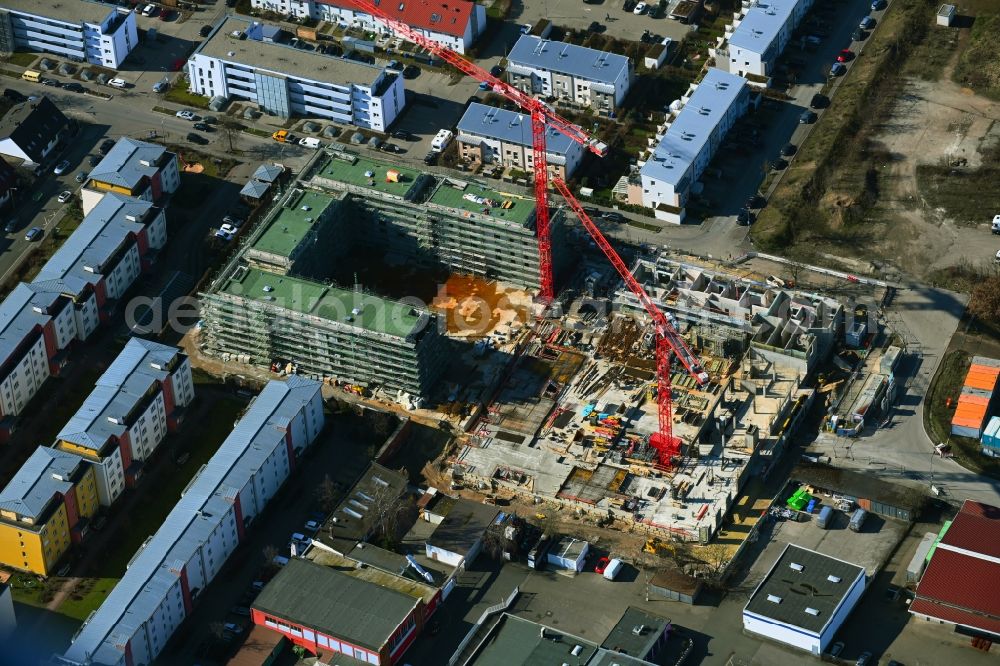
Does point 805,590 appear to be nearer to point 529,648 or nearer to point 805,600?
point 805,600

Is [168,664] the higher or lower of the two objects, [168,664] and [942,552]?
the lower

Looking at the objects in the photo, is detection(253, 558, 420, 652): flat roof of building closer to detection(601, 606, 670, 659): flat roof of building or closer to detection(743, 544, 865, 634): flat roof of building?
detection(601, 606, 670, 659): flat roof of building

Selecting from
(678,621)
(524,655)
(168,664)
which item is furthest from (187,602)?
(678,621)

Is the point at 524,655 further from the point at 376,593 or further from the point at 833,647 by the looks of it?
the point at 833,647

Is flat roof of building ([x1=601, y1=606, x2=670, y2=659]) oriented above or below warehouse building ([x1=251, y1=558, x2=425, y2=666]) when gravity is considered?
above

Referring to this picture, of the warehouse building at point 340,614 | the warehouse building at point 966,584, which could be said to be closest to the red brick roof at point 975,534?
the warehouse building at point 966,584

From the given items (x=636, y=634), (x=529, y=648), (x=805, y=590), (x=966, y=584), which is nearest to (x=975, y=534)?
(x=966, y=584)

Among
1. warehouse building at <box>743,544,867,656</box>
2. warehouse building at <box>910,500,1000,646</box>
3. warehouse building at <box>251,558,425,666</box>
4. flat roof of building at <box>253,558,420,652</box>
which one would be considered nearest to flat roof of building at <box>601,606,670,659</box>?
warehouse building at <box>743,544,867,656</box>
